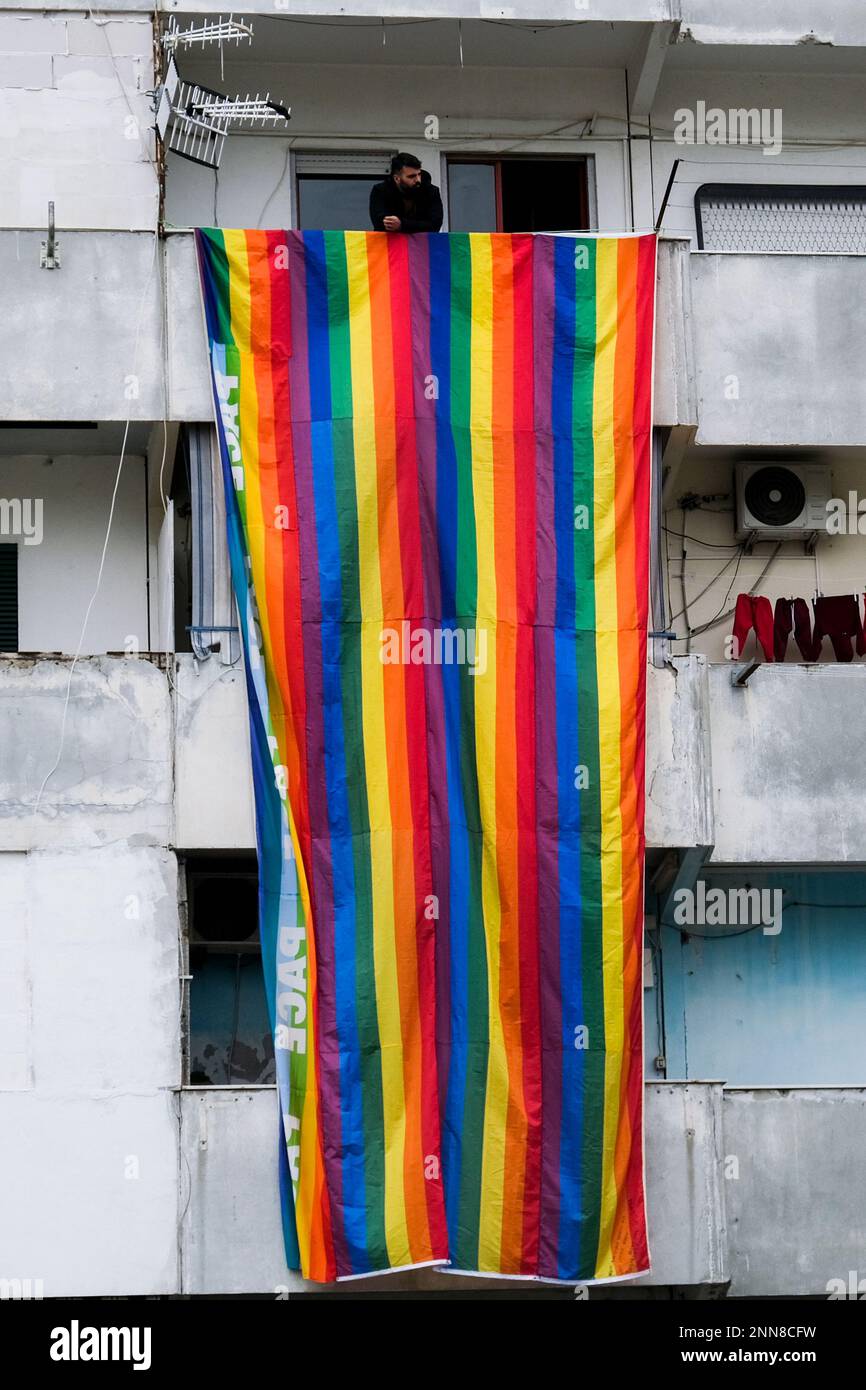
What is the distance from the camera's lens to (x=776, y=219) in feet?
68.9

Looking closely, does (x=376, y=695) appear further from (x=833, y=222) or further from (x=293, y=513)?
(x=833, y=222)

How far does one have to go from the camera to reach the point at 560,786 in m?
18.3

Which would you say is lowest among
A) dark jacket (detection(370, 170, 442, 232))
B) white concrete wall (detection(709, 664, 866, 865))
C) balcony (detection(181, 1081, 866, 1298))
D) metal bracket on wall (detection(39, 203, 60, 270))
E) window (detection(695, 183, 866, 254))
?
balcony (detection(181, 1081, 866, 1298))

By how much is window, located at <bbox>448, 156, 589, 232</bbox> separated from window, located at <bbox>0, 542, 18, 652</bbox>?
433cm

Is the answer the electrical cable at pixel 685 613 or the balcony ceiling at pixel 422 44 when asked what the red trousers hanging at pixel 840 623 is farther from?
the balcony ceiling at pixel 422 44

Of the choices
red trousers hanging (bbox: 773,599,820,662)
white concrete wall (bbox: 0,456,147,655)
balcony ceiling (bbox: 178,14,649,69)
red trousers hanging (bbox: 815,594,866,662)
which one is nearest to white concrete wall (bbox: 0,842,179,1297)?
white concrete wall (bbox: 0,456,147,655)

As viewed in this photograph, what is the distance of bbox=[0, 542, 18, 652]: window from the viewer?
20.0 m

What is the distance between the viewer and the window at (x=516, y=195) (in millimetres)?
21109

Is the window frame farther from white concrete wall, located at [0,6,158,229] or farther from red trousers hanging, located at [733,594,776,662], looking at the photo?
red trousers hanging, located at [733,594,776,662]

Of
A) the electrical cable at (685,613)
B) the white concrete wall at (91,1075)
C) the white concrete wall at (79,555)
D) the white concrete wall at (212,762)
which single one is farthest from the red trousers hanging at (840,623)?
the white concrete wall at (91,1075)

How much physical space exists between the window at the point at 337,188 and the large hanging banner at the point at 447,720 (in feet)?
6.71

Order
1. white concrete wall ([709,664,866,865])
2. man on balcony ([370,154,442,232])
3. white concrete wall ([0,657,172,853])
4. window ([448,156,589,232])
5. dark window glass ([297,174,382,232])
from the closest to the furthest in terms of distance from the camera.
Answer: white concrete wall ([0,657,172,853]) < white concrete wall ([709,664,866,865]) < man on balcony ([370,154,442,232]) < dark window glass ([297,174,382,232]) < window ([448,156,589,232])

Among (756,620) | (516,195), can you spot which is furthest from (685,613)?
(516,195)
